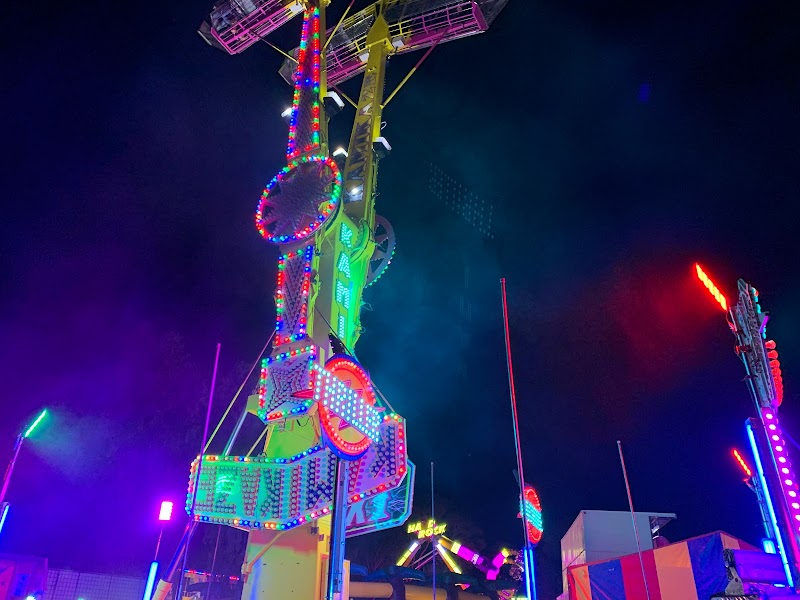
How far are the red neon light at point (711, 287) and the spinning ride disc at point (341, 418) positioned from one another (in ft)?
24.0

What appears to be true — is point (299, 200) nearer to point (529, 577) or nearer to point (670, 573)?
point (529, 577)

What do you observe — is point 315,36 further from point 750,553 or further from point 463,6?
point 750,553

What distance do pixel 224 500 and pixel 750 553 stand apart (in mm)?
11041

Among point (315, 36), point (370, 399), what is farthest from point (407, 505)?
point (315, 36)

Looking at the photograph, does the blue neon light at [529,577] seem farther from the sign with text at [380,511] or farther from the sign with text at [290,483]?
the sign with text at [380,511]

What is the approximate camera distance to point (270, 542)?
1377cm

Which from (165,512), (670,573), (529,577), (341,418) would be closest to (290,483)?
(341,418)

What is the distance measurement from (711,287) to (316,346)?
8.54 metres

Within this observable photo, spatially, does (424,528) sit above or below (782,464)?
above

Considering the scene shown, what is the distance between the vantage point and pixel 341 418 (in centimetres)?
1177

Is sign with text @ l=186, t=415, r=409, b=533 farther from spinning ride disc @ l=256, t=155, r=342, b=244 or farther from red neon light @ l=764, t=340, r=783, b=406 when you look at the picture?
red neon light @ l=764, t=340, r=783, b=406

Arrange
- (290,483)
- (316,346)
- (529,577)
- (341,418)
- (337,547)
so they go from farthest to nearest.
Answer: (316,346) → (290,483) → (341,418) → (529,577) → (337,547)

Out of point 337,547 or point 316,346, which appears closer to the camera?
point 337,547

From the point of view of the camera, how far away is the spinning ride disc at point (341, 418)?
10.7m
